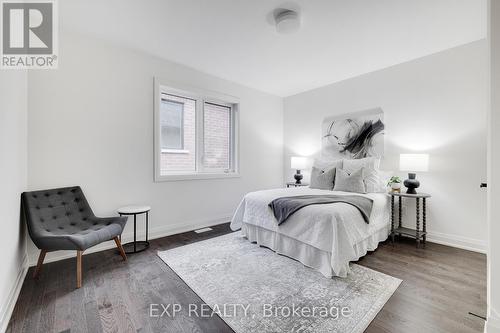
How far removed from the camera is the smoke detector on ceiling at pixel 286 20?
7.04 feet

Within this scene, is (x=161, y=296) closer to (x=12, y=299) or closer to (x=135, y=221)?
(x=12, y=299)

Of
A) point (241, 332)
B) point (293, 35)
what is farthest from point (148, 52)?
point (241, 332)

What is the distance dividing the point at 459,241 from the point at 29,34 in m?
5.52

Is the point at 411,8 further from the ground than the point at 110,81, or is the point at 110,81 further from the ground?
the point at 411,8

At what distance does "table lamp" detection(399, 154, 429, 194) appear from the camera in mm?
2762

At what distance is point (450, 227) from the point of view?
2848mm

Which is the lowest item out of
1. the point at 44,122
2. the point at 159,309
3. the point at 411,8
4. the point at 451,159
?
the point at 159,309

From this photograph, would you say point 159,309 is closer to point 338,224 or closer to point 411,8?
point 338,224

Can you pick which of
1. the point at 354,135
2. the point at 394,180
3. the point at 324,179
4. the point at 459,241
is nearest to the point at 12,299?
the point at 324,179

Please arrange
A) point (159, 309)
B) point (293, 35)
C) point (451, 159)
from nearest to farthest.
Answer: point (159, 309) → point (293, 35) → point (451, 159)

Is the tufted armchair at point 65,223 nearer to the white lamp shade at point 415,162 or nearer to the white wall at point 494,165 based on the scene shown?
the white wall at point 494,165

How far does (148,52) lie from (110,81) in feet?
2.18

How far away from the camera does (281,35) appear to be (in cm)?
257

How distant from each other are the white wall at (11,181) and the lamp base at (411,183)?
4111 millimetres
